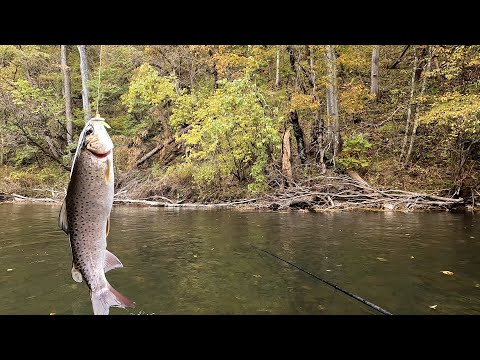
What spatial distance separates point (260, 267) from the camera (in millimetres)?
5988

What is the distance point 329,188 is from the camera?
14.2 m

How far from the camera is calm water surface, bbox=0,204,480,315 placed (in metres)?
4.46

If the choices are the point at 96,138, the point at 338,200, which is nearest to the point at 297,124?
the point at 338,200

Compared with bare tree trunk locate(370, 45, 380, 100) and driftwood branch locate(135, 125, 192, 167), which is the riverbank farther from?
driftwood branch locate(135, 125, 192, 167)

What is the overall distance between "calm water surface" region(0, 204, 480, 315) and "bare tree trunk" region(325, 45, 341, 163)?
5814 mm

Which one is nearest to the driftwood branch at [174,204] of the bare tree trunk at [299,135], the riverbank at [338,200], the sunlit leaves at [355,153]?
the riverbank at [338,200]

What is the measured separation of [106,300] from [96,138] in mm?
945

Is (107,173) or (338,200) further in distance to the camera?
(338,200)

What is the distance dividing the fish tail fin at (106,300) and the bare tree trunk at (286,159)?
40.7ft

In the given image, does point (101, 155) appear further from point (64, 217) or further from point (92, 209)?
point (64, 217)

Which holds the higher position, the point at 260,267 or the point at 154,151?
the point at 154,151

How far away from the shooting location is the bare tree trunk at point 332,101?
596 inches

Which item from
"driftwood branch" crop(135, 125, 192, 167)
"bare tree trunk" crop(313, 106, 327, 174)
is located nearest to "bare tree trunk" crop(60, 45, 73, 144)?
"driftwood branch" crop(135, 125, 192, 167)
